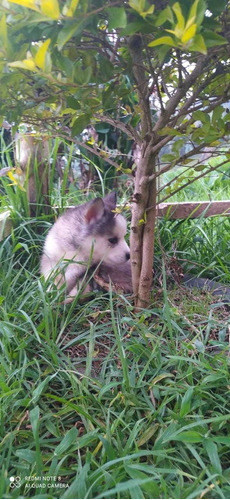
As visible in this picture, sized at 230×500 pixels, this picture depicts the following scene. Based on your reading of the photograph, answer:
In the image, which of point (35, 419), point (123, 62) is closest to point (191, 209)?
point (123, 62)

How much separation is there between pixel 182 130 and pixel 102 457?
3.64ft

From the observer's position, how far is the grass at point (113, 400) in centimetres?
124

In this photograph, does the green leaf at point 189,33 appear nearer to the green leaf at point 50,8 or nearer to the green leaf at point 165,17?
the green leaf at point 165,17

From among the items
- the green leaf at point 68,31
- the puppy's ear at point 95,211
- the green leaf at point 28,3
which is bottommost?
the puppy's ear at point 95,211

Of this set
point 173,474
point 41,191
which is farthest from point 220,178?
point 173,474

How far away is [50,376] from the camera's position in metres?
1.58

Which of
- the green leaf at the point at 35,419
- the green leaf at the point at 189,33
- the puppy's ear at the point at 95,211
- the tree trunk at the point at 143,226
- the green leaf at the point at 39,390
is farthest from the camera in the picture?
the puppy's ear at the point at 95,211

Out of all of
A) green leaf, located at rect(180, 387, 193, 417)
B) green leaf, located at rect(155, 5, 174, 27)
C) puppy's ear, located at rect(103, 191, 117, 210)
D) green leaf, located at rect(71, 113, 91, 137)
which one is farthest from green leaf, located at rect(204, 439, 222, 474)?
puppy's ear, located at rect(103, 191, 117, 210)

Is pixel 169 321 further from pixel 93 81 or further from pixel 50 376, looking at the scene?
pixel 93 81

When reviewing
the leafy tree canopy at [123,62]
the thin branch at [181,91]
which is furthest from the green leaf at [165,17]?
the thin branch at [181,91]

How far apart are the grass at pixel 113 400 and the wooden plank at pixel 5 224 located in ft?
1.81

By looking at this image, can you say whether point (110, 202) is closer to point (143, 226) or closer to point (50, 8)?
point (143, 226)

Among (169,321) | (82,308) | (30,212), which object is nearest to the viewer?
(169,321)

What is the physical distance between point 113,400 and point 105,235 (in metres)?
1.18
